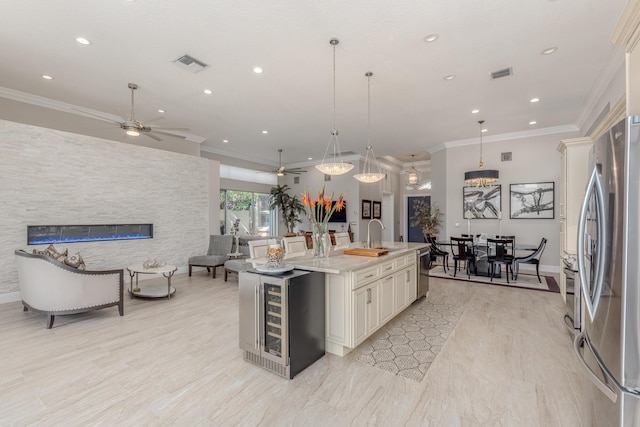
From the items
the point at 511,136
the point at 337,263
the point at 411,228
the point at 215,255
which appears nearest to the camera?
the point at 337,263

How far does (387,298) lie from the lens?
3.44m

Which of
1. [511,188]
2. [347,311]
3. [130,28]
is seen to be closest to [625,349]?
[347,311]

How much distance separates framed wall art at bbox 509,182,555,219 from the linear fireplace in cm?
859

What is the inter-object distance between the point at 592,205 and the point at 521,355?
80.2 inches

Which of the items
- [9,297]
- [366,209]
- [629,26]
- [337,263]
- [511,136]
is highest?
[511,136]

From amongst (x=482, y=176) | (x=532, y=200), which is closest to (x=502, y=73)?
(x=482, y=176)

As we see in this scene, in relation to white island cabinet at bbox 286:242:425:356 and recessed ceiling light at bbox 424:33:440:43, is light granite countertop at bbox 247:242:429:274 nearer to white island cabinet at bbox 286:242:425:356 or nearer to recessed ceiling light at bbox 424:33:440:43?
white island cabinet at bbox 286:242:425:356

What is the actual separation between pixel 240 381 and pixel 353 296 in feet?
4.00

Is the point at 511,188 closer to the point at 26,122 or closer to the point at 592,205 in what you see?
the point at 592,205

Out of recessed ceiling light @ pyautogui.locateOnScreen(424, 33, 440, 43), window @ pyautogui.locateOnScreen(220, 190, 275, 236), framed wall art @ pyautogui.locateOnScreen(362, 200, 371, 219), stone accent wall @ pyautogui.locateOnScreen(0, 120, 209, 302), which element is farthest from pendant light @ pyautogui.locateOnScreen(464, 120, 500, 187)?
window @ pyautogui.locateOnScreen(220, 190, 275, 236)

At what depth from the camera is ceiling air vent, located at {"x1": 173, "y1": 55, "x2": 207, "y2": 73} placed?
3.75 m

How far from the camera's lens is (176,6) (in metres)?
2.82

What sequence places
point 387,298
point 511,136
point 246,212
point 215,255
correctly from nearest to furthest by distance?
point 387,298
point 215,255
point 511,136
point 246,212

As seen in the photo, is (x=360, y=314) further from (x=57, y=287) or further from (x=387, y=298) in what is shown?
(x=57, y=287)
